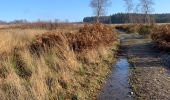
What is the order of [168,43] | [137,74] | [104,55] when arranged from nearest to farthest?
[137,74] < [104,55] < [168,43]

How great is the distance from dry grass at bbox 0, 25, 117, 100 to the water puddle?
0.94 feet

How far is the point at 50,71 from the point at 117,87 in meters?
2.20

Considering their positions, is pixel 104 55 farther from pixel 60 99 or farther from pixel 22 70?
pixel 60 99

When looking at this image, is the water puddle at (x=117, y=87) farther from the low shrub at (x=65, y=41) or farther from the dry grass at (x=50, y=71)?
the low shrub at (x=65, y=41)

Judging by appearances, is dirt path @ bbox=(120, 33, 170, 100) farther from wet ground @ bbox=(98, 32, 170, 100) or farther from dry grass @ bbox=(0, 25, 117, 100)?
dry grass @ bbox=(0, 25, 117, 100)

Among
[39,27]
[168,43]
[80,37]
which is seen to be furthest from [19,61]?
[39,27]

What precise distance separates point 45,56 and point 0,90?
569 centimetres

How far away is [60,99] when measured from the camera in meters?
9.88

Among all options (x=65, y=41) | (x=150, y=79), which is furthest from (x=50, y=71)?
(x=65, y=41)

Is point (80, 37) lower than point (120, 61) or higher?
higher

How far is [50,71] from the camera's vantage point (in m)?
12.4

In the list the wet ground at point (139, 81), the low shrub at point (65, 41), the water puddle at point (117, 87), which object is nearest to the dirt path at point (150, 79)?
the wet ground at point (139, 81)

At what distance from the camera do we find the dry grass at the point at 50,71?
9.91 m

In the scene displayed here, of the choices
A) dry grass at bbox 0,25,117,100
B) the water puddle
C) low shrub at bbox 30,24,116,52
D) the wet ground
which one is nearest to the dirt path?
the wet ground
